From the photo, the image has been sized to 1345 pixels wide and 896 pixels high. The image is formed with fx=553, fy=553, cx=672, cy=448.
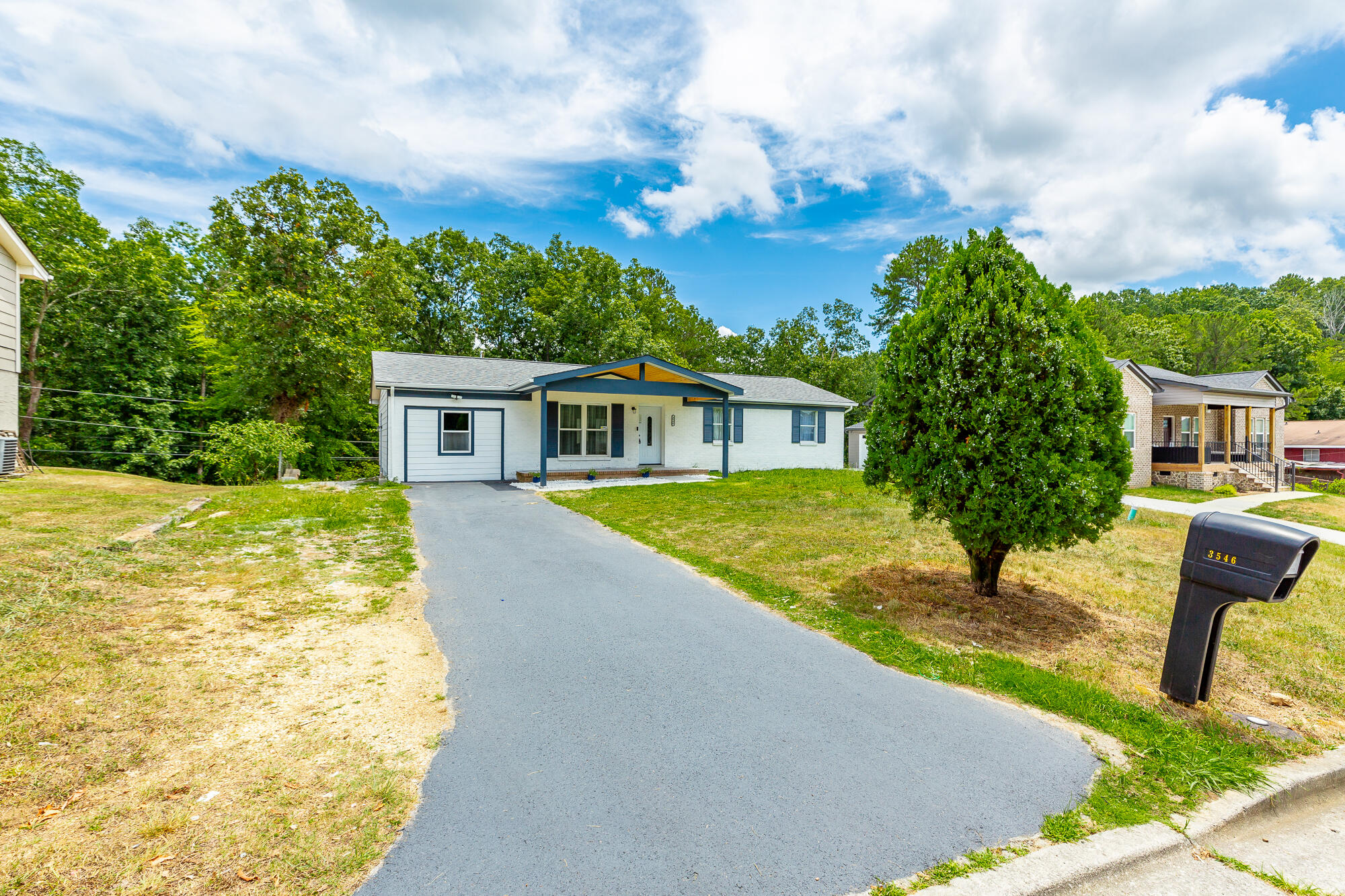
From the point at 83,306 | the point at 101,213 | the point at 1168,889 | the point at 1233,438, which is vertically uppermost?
the point at 101,213

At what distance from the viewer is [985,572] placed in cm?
538

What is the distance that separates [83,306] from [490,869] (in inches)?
975

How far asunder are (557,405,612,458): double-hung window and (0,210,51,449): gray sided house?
11.3 m

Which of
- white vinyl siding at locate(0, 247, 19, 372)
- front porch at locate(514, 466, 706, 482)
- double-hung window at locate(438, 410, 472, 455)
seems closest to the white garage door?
double-hung window at locate(438, 410, 472, 455)

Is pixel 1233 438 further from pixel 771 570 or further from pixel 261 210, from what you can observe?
pixel 261 210

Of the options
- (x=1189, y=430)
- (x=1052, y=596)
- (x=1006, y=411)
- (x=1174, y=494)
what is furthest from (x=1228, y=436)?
(x=1006, y=411)

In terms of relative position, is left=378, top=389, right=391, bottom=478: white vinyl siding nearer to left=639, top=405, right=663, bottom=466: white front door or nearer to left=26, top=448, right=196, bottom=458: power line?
left=26, top=448, right=196, bottom=458: power line

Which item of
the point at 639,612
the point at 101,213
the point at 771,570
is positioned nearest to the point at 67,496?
the point at 639,612

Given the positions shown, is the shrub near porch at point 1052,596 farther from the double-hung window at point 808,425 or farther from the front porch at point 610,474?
the double-hung window at point 808,425

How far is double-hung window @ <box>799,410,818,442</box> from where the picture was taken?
21.4 metres

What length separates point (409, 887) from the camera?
6.13ft

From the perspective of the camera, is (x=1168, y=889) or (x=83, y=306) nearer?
(x=1168, y=889)

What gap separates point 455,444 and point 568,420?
11.0 feet

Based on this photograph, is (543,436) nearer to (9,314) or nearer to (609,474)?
(609,474)
